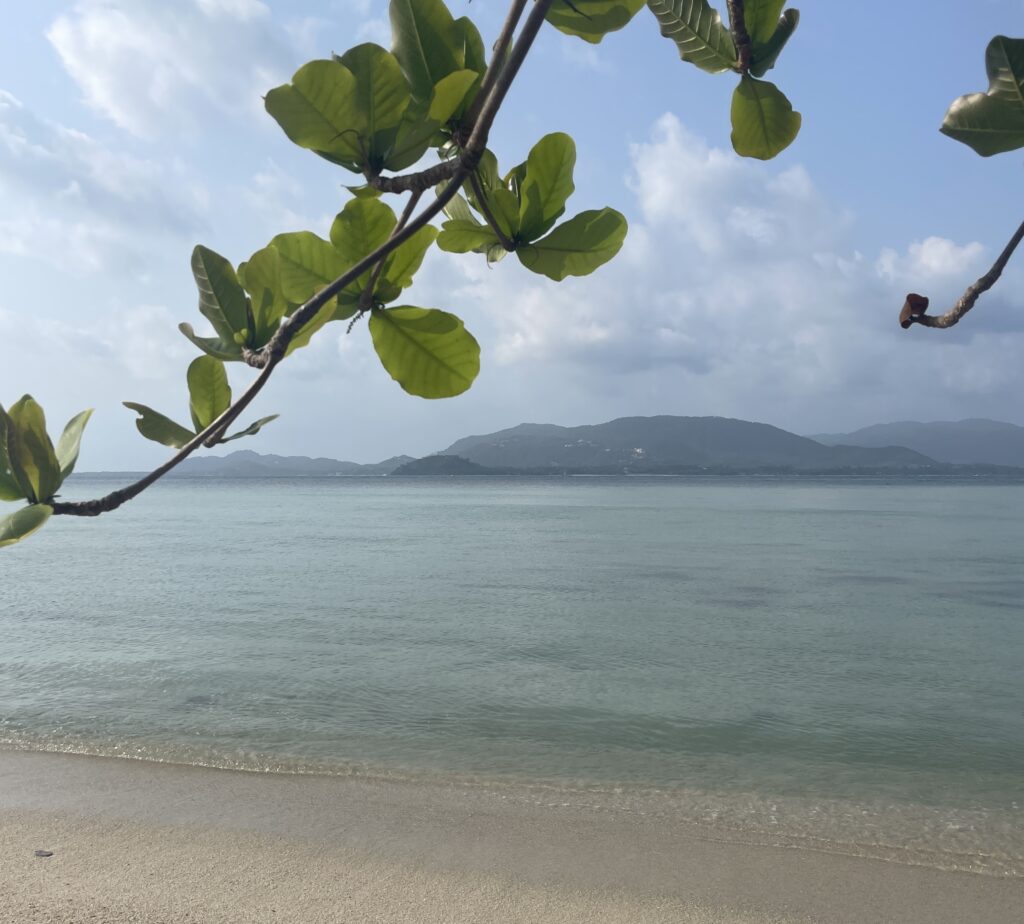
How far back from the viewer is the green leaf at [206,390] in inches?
18.0

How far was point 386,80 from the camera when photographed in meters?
0.38

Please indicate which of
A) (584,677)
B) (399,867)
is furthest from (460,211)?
(584,677)

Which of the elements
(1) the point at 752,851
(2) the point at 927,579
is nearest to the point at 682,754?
(1) the point at 752,851

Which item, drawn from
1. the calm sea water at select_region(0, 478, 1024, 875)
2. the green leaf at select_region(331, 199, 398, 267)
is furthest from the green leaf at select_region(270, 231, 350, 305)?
the calm sea water at select_region(0, 478, 1024, 875)

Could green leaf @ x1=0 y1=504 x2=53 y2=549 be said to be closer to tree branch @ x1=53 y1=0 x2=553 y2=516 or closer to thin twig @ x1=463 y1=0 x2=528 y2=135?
tree branch @ x1=53 y1=0 x2=553 y2=516

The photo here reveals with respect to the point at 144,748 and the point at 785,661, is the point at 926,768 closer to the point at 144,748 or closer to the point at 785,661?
the point at 785,661

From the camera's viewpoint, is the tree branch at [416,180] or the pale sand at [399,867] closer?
the tree branch at [416,180]

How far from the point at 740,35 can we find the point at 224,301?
1.03 ft

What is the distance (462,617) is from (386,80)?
45.8 feet

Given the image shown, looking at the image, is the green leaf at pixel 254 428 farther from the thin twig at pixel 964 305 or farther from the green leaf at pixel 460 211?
the thin twig at pixel 964 305

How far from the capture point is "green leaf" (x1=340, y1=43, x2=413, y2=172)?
14.8 inches

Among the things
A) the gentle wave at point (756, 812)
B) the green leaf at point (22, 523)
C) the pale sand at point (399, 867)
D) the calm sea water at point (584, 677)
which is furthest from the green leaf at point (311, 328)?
the calm sea water at point (584, 677)

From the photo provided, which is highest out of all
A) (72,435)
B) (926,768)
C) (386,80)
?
(386,80)

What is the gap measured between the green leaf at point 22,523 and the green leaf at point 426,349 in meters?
0.19
